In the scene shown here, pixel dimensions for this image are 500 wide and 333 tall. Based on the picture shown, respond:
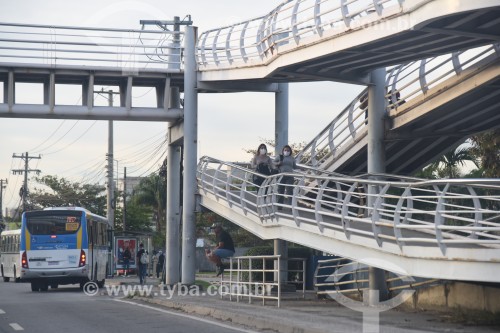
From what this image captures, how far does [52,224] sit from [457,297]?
20.9 m

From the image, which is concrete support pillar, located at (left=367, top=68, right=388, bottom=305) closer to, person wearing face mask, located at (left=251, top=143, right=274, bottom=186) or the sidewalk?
person wearing face mask, located at (left=251, top=143, right=274, bottom=186)

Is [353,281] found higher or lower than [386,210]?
lower

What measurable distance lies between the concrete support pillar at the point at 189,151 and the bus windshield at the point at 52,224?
24.7 ft

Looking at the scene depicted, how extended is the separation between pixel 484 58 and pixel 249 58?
888 centimetres

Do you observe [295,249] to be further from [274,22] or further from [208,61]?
[274,22]

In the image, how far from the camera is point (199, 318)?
65.3ft

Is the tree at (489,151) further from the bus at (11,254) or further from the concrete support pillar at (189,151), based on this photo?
the bus at (11,254)

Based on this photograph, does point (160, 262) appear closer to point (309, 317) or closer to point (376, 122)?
point (376, 122)

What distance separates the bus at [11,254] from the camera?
149 ft

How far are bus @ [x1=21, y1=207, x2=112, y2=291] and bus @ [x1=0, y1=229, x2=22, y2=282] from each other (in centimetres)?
752

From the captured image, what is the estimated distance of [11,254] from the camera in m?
48.3

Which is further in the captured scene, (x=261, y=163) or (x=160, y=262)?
(x=160, y=262)

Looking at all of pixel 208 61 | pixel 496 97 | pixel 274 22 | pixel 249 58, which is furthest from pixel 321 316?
pixel 208 61

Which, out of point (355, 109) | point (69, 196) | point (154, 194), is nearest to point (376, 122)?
point (355, 109)
